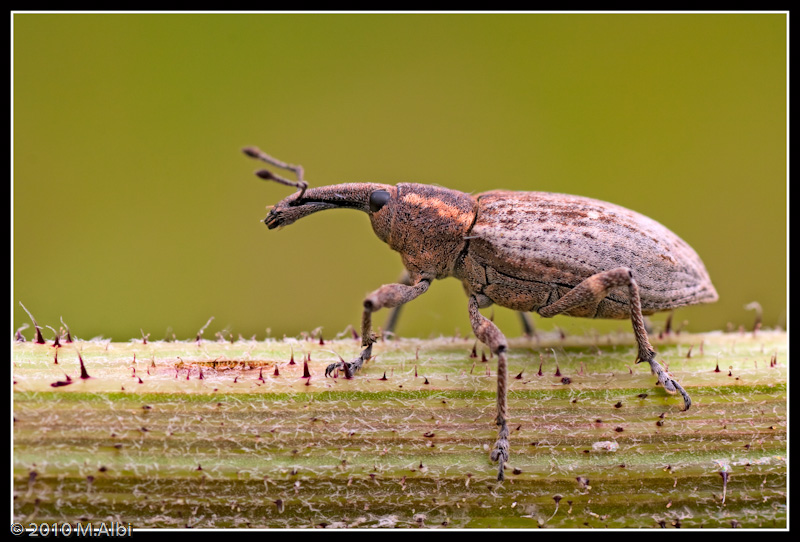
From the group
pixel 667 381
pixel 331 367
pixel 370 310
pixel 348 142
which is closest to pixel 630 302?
pixel 667 381

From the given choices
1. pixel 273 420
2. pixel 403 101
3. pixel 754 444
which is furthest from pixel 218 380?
pixel 403 101

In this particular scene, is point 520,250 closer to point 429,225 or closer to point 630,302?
point 429,225

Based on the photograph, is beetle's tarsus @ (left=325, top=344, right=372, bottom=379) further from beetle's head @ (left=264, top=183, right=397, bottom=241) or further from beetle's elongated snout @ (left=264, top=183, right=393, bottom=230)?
beetle's elongated snout @ (left=264, top=183, right=393, bottom=230)

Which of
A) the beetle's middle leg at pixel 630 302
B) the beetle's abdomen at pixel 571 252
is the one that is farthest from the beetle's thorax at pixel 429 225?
the beetle's middle leg at pixel 630 302

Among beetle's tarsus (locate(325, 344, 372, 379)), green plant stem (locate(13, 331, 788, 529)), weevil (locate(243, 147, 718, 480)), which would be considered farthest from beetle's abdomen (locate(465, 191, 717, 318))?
beetle's tarsus (locate(325, 344, 372, 379))

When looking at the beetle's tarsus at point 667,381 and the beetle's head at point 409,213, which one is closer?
the beetle's tarsus at point 667,381

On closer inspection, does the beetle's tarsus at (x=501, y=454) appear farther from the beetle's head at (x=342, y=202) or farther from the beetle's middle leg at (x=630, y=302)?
the beetle's head at (x=342, y=202)
